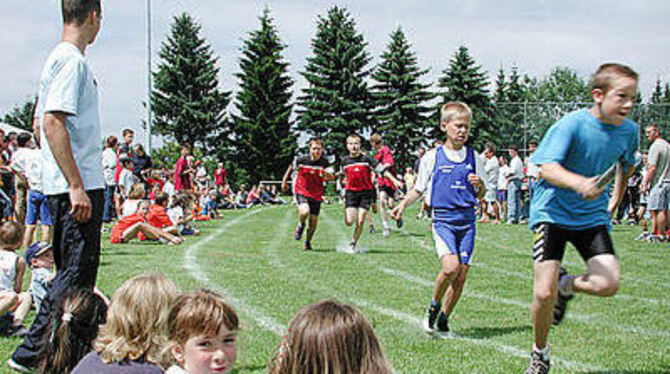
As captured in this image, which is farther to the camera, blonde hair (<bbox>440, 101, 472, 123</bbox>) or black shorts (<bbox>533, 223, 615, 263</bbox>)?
blonde hair (<bbox>440, 101, 472, 123</bbox>)

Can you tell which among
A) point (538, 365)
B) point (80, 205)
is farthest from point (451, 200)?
point (80, 205)

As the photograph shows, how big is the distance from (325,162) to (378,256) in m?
2.36

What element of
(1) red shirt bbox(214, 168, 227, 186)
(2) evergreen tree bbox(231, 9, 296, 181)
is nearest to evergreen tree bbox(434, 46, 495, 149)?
(2) evergreen tree bbox(231, 9, 296, 181)

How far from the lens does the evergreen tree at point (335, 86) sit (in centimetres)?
6262

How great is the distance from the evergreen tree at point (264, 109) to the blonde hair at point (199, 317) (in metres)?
56.6

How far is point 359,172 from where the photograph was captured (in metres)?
12.7

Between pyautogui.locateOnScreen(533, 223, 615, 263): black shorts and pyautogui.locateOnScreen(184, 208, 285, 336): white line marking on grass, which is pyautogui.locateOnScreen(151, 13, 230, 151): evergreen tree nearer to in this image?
pyautogui.locateOnScreen(184, 208, 285, 336): white line marking on grass

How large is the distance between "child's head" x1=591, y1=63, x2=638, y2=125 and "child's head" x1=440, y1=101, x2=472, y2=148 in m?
1.65

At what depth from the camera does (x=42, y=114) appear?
12.8 feet

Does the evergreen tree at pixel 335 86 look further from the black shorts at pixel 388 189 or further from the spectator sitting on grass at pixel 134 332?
the spectator sitting on grass at pixel 134 332

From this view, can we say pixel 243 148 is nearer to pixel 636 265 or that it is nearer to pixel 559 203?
pixel 636 265

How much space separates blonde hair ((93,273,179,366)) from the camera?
118 inches

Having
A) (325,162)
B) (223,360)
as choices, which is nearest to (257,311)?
(223,360)

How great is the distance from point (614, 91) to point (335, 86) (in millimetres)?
60193
